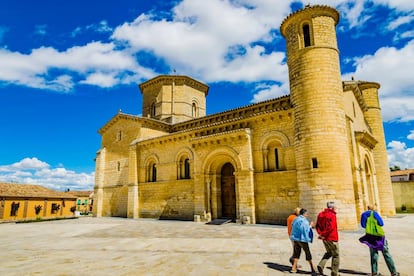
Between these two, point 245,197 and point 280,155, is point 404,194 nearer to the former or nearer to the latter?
point 280,155

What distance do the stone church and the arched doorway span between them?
65 millimetres

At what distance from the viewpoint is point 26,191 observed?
103ft

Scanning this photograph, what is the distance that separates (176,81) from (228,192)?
44.9 feet

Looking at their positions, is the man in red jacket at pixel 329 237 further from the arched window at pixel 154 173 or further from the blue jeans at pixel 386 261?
the arched window at pixel 154 173

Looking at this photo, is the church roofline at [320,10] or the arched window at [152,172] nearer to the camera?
the church roofline at [320,10]

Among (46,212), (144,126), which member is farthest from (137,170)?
(46,212)

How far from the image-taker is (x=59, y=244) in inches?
400

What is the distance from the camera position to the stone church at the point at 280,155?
44.0ft

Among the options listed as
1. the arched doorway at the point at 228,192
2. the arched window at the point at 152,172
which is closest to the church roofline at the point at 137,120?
the arched window at the point at 152,172

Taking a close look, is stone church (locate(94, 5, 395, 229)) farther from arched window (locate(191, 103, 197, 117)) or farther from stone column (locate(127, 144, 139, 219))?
arched window (locate(191, 103, 197, 117))

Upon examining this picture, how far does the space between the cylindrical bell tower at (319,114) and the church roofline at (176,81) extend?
13102mm

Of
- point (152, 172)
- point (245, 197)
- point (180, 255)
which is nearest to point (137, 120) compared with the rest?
point (152, 172)

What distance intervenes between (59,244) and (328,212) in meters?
9.69

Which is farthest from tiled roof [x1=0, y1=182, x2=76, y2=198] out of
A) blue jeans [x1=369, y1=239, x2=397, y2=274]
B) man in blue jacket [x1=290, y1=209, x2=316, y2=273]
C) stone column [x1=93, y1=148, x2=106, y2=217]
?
blue jeans [x1=369, y1=239, x2=397, y2=274]
